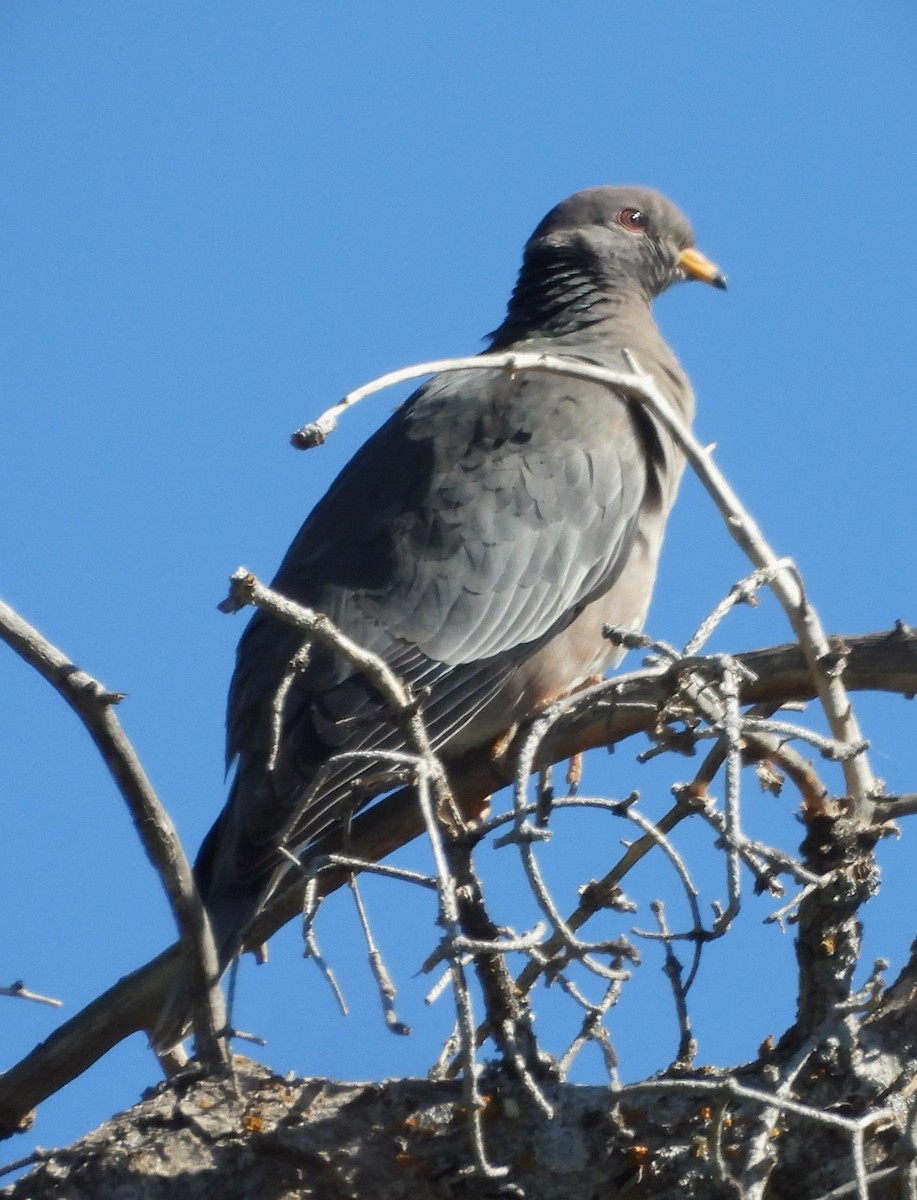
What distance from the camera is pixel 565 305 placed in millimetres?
6680

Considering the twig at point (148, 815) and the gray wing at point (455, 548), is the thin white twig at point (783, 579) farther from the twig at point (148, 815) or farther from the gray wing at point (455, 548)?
the gray wing at point (455, 548)

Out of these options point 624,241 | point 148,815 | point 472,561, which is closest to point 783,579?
point 148,815

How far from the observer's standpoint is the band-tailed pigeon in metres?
5.09

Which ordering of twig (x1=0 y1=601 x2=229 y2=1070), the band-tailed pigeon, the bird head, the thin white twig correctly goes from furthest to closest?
the bird head
the band-tailed pigeon
the thin white twig
twig (x1=0 y1=601 x2=229 y2=1070)

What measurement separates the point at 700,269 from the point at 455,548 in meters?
2.30

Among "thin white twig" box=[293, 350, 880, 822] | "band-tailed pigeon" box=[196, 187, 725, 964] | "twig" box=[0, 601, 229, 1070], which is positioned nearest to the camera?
"twig" box=[0, 601, 229, 1070]

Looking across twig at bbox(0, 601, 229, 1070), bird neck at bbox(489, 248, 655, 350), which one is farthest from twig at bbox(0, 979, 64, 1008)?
bird neck at bbox(489, 248, 655, 350)

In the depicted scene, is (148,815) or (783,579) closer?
(148,815)

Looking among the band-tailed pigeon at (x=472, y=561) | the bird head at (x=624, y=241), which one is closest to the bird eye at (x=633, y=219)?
the bird head at (x=624, y=241)

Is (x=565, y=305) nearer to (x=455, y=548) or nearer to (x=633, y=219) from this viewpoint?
(x=633, y=219)

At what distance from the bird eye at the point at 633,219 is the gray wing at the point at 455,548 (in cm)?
134

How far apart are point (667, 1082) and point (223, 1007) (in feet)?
3.98

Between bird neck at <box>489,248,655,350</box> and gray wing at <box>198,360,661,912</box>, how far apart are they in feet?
1.90

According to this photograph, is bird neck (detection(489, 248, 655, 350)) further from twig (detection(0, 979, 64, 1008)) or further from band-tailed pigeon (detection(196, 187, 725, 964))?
twig (detection(0, 979, 64, 1008))
